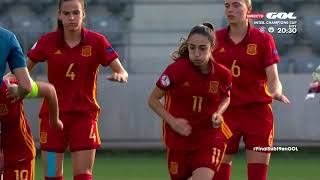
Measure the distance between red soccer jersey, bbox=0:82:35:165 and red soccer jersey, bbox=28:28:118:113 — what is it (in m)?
0.99

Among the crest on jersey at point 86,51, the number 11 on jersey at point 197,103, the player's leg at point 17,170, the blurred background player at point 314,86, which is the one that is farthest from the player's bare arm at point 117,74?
the blurred background player at point 314,86

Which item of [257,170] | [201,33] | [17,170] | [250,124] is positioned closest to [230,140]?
[250,124]

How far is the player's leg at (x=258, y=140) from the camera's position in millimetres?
7703

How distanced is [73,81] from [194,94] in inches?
37.0

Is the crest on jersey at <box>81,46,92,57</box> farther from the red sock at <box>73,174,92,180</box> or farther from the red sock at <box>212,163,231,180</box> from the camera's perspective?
the red sock at <box>212,163,231,180</box>

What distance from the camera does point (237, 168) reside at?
1169cm

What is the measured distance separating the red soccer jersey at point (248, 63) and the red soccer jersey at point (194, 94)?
504 mm

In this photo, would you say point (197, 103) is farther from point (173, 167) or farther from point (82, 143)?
point (82, 143)

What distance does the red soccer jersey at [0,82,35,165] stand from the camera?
6.30m

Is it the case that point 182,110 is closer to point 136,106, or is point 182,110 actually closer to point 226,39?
point 226,39

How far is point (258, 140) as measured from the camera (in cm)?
768

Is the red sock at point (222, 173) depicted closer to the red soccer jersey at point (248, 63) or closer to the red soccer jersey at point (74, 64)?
the red soccer jersey at point (248, 63)

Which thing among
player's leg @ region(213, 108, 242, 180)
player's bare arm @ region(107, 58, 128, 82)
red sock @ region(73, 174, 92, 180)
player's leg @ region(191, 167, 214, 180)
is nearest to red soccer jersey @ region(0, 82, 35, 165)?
player's bare arm @ region(107, 58, 128, 82)

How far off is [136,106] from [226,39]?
5399mm
